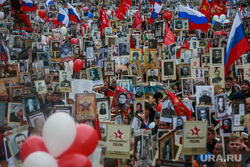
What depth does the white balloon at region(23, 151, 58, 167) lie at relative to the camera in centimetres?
286

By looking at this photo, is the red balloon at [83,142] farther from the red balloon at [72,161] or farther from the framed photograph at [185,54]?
the framed photograph at [185,54]

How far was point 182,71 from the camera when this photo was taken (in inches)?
354

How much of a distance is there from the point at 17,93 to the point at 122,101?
1.97 metres

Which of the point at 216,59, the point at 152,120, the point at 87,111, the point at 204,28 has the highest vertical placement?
the point at 204,28

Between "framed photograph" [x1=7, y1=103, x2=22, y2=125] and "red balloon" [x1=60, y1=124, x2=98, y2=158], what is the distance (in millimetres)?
2489

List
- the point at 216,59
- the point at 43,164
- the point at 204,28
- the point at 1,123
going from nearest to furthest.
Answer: the point at 43,164, the point at 1,123, the point at 216,59, the point at 204,28

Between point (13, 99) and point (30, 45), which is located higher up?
point (30, 45)

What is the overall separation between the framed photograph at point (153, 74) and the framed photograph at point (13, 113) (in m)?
4.35

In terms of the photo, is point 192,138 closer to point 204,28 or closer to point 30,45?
point 204,28

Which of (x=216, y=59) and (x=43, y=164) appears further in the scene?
(x=216, y=59)

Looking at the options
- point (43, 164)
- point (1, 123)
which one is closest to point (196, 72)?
point (1, 123)

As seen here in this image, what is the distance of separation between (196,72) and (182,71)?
377mm

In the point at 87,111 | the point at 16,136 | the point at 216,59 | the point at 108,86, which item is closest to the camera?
the point at 16,136

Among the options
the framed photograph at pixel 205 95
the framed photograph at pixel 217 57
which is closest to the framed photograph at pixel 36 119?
the framed photograph at pixel 205 95
